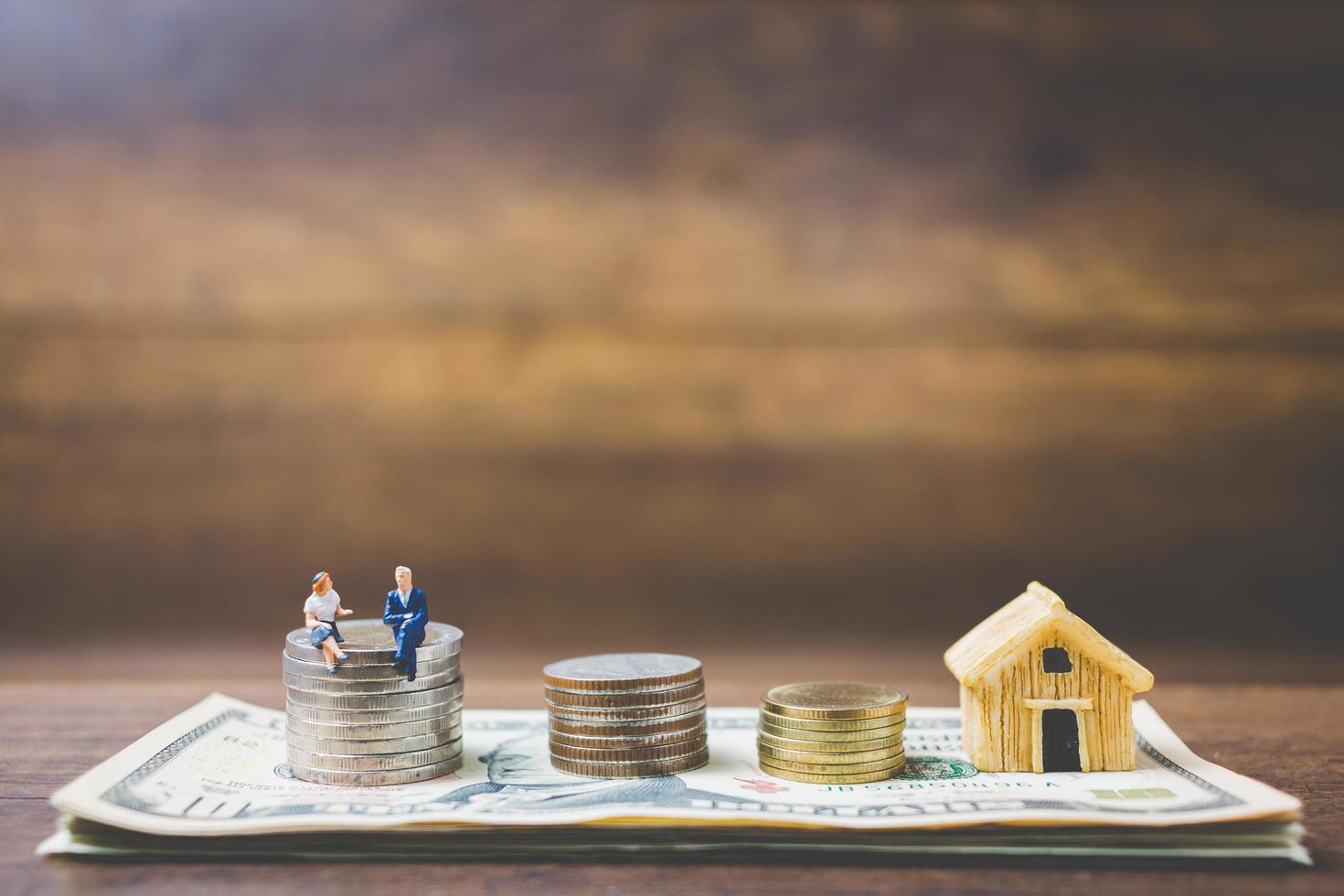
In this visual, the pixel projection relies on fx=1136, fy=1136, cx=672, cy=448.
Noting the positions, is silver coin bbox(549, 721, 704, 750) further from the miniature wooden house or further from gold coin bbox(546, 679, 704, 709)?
the miniature wooden house

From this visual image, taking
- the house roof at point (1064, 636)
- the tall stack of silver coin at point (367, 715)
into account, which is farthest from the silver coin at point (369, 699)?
the house roof at point (1064, 636)

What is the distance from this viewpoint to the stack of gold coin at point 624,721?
92cm

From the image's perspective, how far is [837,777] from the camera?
0.90 m

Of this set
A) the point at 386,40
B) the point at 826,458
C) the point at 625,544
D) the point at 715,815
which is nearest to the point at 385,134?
the point at 386,40

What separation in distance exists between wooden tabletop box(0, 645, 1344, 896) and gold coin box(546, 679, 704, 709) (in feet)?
0.50

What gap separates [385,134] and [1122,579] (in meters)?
1.29

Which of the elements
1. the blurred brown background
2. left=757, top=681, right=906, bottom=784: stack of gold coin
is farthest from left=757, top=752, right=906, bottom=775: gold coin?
the blurred brown background

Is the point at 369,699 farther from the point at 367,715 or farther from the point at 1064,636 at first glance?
the point at 1064,636

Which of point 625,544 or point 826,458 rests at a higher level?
point 826,458

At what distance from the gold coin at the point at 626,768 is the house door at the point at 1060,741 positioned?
0.95ft

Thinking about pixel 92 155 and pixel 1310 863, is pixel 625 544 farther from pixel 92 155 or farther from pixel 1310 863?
pixel 1310 863

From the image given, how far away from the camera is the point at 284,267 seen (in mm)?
1685

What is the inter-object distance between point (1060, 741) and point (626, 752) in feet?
1.15

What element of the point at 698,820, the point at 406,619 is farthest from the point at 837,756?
the point at 406,619
